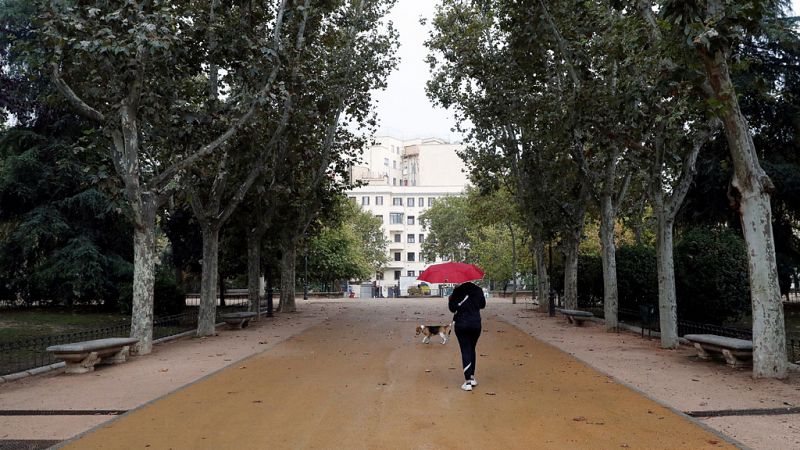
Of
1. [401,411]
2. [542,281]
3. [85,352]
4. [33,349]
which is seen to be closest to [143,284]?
[85,352]

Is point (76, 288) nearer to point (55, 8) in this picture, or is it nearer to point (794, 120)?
point (55, 8)

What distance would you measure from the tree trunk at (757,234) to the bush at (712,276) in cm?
698

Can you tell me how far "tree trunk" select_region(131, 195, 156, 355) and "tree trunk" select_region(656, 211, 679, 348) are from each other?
11333 millimetres

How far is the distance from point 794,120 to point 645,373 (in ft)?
56.1

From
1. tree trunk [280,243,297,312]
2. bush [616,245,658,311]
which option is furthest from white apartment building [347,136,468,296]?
bush [616,245,658,311]

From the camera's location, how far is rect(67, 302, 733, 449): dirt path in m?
6.33

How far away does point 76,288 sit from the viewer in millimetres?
23219

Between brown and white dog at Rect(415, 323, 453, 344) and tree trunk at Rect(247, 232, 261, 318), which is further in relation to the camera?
tree trunk at Rect(247, 232, 261, 318)

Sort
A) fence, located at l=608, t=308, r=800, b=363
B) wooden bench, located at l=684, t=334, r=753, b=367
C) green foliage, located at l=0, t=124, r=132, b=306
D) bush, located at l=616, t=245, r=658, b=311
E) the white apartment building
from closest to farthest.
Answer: wooden bench, located at l=684, t=334, r=753, b=367 → fence, located at l=608, t=308, r=800, b=363 → bush, located at l=616, t=245, r=658, b=311 → green foliage, located at l=0, t=124, r=132, b=306 → the white apartment building

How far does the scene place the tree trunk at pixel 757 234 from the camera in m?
9.52

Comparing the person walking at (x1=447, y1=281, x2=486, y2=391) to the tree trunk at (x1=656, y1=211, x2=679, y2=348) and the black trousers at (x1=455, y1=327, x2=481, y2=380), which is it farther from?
the tree trunk at (x1=656, y1=211, x2=679, y2=348)

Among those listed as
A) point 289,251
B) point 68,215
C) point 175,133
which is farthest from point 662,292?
point 68,215

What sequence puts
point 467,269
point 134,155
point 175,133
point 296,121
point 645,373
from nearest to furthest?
1. point 467,269
2. point 645,373
3. point 134,155
4. point 175,133
5. point 296,121

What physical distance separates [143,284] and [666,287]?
11555 mm
